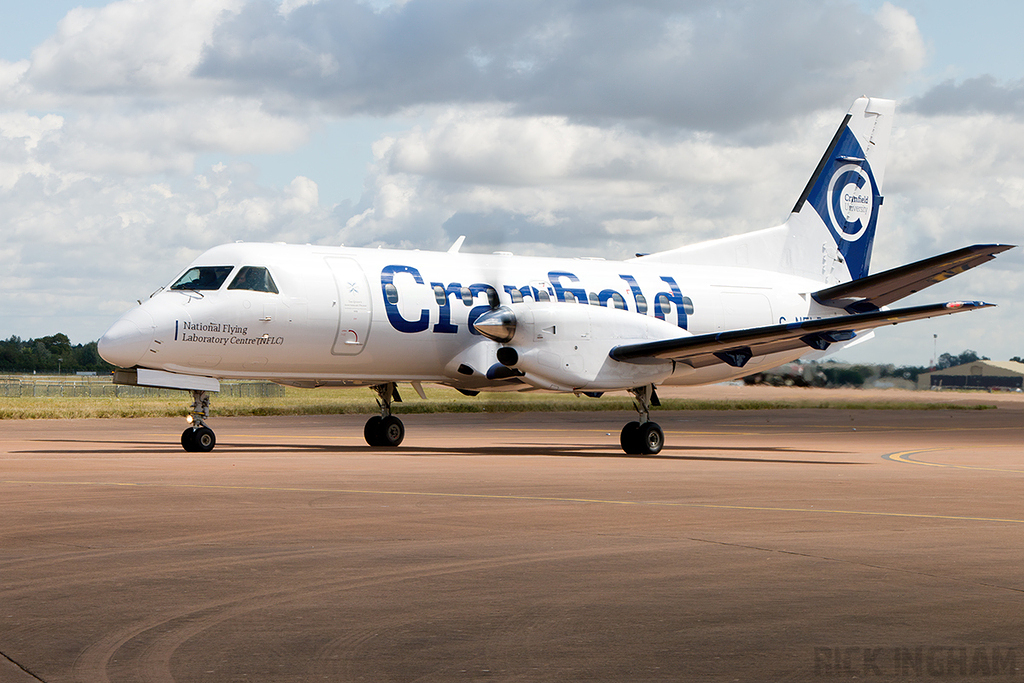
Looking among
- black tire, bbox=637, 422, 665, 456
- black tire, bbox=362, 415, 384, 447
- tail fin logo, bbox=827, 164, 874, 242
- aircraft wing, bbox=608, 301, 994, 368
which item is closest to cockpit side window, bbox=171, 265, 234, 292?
black tire, bbox=362, 415, 384, 447

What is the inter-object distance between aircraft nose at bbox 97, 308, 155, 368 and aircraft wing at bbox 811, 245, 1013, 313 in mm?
14480

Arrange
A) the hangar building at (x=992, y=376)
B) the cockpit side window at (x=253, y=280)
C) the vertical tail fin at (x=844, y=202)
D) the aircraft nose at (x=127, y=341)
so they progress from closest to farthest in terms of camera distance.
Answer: the aircraft nose at (x=127, y=341), the cockpit side window at (x=253, y=280), the vertical tail fin at (x=844, y=202), the hangar building at (x=992, y=376)

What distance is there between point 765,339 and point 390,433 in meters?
8.02

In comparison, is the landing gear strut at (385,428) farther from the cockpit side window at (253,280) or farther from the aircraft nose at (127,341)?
the aircraft nose at (127,341)

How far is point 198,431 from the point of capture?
20.7 meters

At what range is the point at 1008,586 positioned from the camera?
7.44 meters

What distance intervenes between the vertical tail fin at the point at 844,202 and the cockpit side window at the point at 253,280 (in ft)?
45.0

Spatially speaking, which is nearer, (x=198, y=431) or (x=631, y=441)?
(x=198, y=431)

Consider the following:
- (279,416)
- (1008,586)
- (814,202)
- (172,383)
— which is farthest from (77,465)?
(279,416)

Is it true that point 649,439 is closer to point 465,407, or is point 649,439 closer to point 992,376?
point 465,407

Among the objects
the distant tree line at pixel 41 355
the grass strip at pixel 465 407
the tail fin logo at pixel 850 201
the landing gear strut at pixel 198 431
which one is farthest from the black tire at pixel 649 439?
the distant tree line at pixel 41 355

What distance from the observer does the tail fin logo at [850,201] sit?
29312 mm

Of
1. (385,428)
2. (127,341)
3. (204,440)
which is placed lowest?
(204,440)

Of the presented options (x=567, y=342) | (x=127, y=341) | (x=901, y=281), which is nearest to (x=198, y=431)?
(x=127, y=341)
